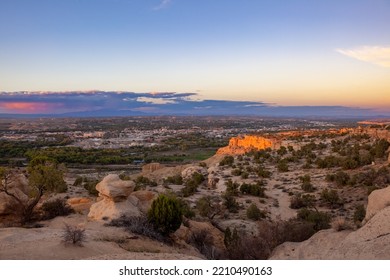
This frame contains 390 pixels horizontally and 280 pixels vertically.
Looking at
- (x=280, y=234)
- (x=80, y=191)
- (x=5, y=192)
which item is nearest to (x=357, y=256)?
(x=280, y=234)

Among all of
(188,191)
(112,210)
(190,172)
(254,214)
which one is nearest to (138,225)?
(112,210)

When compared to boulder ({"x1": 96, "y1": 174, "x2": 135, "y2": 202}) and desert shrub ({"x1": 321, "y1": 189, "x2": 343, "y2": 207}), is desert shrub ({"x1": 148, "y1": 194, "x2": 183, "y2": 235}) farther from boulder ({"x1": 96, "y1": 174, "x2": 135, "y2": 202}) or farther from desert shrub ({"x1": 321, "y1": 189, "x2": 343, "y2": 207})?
desert shrub ({"x1": 321, "y1": 189, "x2": 343, "y2": 207})

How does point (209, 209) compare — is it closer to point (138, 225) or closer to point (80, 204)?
point (80, 204)

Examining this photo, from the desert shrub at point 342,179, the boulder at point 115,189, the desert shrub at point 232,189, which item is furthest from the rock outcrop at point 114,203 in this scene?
the desert shrub at point 342,179

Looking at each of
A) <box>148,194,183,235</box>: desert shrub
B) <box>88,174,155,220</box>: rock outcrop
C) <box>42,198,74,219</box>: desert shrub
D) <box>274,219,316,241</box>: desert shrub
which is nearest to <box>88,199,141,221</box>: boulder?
<box>88,174,155,220</box>: rock outcrop
